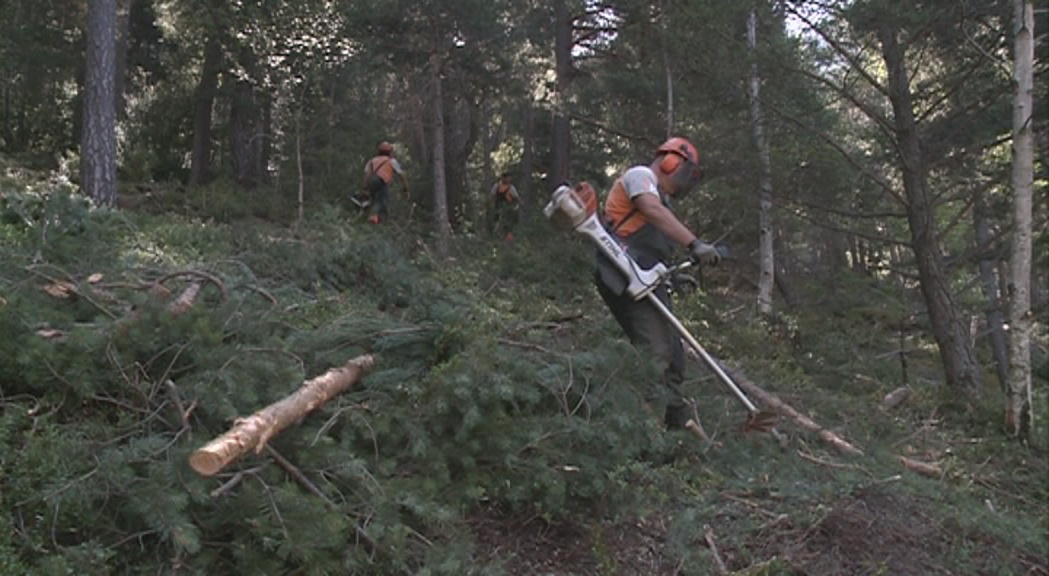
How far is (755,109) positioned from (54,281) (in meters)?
8.79

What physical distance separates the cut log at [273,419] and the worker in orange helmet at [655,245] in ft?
5.50

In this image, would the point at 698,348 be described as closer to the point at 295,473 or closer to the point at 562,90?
the point at 295,473

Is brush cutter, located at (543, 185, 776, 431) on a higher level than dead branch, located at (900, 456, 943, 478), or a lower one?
higher

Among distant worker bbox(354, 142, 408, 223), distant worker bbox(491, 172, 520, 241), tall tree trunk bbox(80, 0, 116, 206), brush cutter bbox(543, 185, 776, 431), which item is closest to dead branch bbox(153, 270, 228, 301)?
brush cutter bbox(543, 185, 776, 431)

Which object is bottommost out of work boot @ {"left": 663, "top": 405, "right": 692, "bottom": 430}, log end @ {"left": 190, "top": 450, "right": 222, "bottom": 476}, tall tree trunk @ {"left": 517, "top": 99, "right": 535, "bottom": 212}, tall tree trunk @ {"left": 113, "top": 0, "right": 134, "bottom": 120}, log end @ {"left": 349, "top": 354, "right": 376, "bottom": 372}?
work boot @ {"left": 663, "top": 405, "right": 692, "bottom": 430}

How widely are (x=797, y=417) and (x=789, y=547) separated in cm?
225

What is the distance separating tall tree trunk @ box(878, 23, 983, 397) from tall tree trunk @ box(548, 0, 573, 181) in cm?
764

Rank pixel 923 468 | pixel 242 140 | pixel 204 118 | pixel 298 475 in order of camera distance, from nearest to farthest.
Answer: pixel 298 475
pixel 923 468
pixel 242 140
pixel 204 118

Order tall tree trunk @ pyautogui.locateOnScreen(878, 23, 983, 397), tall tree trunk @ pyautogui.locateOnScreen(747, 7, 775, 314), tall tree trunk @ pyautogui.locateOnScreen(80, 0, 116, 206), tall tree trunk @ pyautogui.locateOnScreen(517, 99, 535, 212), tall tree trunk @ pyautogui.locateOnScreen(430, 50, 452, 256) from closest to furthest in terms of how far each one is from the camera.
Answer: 1. tall tree trunk @ pyautogui.locateOnScreen(878, 23, 983, 397)
2. tall tree trunk @ pyautogui.locateOnScreen(747, 7, 775, 314)
3. tall tree trunk @ pyautogui.locateOnScreen(80, 0, 116, 206)
4. tall tree trunk @ pyautogui.locateOnScreen(430, 50, 452, 256)
5. tall tree trunk @ pyautogui.locateOnScreen(517, 99, 535, 212)

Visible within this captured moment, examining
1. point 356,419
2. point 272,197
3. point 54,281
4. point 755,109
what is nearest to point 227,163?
point 272,197

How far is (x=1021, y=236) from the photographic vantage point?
295 inches

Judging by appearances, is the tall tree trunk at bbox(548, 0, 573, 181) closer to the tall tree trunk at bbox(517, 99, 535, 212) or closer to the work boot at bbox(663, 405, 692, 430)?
the tall tree trunk at bbox(517, 99, 535, 212)

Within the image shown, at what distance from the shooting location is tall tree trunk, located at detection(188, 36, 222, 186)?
18.0 metres

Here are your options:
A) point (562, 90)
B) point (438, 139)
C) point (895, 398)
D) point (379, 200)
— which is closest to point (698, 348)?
point (895, 398)
